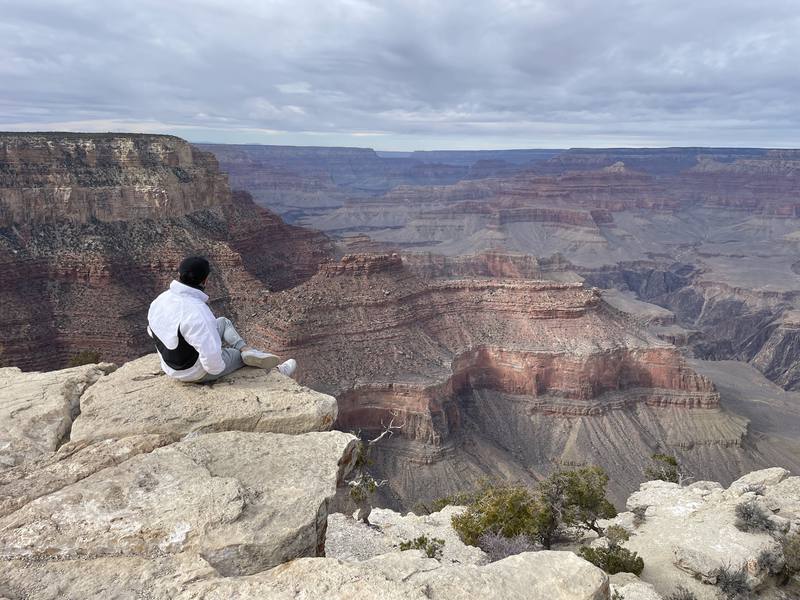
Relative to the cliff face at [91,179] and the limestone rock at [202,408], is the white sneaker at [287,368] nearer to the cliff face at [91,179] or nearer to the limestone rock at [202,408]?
the limestone rock at [202,408]

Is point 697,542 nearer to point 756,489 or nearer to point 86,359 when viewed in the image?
point 756,489

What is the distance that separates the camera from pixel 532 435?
→ 170ft

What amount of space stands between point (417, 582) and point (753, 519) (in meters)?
17.8

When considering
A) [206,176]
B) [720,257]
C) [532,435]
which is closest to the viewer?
[532,435]

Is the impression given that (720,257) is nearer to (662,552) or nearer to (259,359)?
(662,552)

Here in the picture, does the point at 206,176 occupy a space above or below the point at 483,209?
above

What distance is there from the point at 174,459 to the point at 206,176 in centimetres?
6729

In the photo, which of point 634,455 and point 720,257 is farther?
point 720,257

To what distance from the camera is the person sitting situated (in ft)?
30.9

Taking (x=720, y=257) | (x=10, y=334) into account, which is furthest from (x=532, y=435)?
(x=720, y=257)

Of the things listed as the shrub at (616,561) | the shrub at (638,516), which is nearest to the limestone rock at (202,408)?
the shrub at (616,561)

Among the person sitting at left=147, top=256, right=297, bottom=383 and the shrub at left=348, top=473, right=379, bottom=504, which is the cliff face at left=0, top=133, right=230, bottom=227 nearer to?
the shrub at left=348, top=473, right=379, bottom=504

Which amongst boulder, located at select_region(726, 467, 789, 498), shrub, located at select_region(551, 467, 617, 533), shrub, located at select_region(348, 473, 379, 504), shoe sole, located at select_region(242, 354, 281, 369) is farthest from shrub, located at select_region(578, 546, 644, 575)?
shoe sole, located at select_region(242, 354, 281, 369)

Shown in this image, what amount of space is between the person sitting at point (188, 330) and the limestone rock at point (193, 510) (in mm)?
1692
